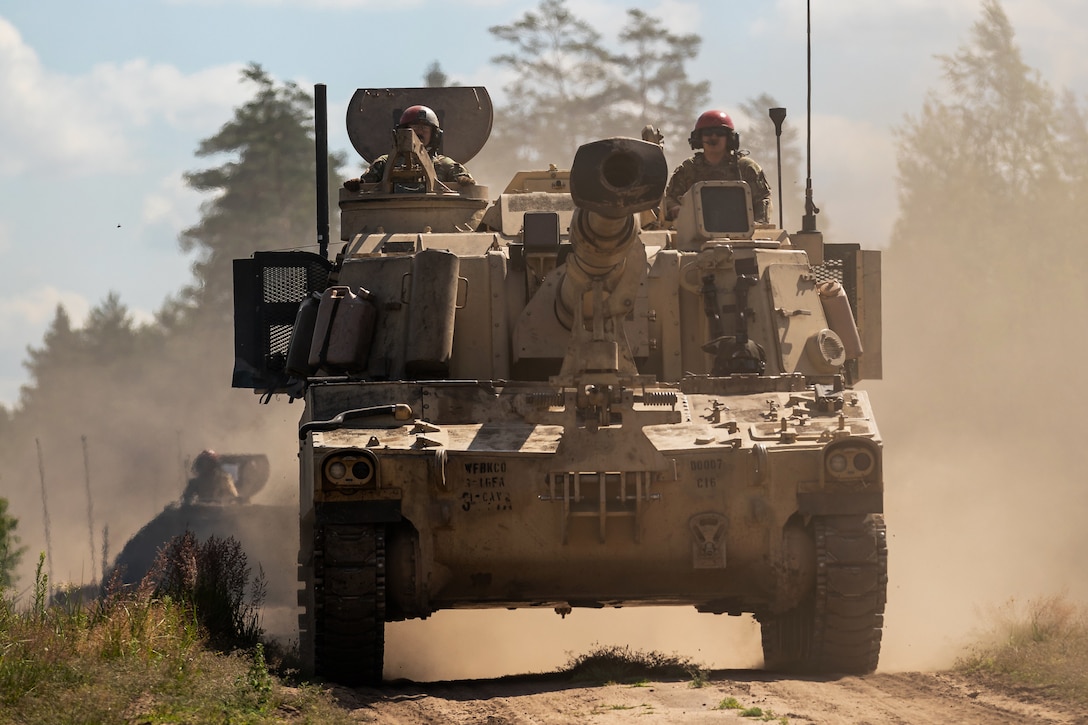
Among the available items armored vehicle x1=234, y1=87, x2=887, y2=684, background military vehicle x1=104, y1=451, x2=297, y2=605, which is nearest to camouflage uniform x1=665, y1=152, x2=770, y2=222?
armored vehicle x1=234, y1=87, x2=887, y2=684

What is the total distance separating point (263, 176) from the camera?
5331 cm

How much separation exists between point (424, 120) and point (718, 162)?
2.48m

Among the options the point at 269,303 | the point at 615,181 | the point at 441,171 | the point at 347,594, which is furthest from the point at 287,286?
the point at 615,181

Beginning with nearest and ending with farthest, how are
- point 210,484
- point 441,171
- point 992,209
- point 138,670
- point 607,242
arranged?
point 138,670 < point 607,242 < point 441,171 < point 210,484 < point 992,209

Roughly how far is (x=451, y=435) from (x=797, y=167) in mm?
51253

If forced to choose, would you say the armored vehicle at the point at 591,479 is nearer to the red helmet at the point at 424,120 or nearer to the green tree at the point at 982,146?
the red helmet at the point at 424,120

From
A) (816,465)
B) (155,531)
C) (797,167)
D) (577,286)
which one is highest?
(797,167)

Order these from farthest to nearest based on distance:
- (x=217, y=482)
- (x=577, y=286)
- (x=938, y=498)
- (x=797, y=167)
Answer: (x=797, y=167)
(x=217, y=482)
(x=938, y=498)
(x=577, y=286)

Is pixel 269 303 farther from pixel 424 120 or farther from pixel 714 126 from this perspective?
pixel 714 126

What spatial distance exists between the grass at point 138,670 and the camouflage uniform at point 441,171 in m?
3.98

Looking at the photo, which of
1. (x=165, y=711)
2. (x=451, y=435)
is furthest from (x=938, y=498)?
(x=165, y=711)

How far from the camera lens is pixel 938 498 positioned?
22.1 metres

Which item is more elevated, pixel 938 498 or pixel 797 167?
pixel 797 167

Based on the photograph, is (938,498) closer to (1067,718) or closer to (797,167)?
(1067,718)
